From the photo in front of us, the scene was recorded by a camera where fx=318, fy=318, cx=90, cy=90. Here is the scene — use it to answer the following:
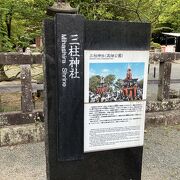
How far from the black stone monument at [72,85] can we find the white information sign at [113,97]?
0.06 metres

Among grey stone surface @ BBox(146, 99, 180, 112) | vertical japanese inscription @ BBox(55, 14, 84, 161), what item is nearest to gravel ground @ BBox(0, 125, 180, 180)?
grey stone surface @ BBox(146, 99, 180, 112)

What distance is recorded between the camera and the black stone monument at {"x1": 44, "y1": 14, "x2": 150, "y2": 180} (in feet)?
8.29

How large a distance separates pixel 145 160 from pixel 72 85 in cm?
209

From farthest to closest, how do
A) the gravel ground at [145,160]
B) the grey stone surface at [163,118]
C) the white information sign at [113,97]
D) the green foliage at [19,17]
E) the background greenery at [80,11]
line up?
the background greenery at [80,11] → the green foliage at [19,17] → the grey stone surface at [163,118] → the gravel ground at [145,160] → the white information sign at [113,97]

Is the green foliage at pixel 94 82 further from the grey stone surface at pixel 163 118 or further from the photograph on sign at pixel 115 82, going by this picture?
the grey stone surface at pixel 163 118

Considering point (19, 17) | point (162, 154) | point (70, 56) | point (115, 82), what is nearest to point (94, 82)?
point (115, 82)

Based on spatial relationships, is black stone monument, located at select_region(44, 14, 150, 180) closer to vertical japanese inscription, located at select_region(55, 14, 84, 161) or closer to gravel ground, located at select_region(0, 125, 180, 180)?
vertical japanese inscription, located at select_region(55, 14, 84, 161)

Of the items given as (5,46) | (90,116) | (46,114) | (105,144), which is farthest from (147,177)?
(5,46)

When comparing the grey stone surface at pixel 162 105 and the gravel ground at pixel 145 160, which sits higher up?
the grey stone surface at pixel 162 105

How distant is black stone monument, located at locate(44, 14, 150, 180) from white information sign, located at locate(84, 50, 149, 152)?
6 centimetres

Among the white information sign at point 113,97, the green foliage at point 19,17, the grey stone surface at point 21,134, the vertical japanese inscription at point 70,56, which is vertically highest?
the green foliage at point 19,17

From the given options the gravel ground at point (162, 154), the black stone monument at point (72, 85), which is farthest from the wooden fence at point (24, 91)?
the black stone monument at point (72, 85)

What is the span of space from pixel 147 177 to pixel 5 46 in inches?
130

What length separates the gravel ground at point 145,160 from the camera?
12.5 ft
